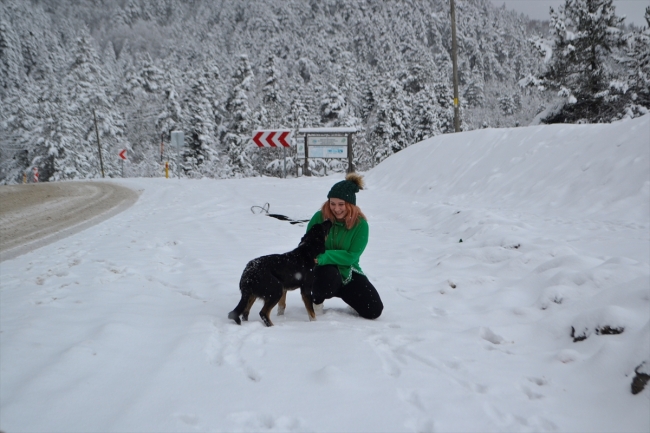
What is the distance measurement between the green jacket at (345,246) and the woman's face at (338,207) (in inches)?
5.0

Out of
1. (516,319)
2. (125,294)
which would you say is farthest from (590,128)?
(125,294)

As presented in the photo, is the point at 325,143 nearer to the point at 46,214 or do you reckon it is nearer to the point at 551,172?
the point at 46,214

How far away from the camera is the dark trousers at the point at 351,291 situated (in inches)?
160

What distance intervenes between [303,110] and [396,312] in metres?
41.8

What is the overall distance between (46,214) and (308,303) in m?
10.0

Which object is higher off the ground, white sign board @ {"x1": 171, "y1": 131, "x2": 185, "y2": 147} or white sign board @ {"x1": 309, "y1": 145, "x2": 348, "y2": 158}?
white sign board @ {"x1": 171, "y1": 131, "x2": 185, "y2": 147}

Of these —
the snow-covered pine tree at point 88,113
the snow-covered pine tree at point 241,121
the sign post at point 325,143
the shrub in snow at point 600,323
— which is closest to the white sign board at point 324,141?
the sign post at point 325,143

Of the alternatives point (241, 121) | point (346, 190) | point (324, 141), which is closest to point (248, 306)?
point (346, 190)

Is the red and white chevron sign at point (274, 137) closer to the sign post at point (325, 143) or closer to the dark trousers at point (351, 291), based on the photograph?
the sign post at point (325, 143)

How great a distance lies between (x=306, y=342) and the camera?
326 centimetres

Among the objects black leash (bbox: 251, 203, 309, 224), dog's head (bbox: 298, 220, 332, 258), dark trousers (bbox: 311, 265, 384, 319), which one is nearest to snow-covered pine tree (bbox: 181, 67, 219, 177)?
black leash (bbox: 251, 203, 309, 224)

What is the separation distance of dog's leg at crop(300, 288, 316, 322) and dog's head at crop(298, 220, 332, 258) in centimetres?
36

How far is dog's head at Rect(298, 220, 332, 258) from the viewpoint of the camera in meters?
3.95

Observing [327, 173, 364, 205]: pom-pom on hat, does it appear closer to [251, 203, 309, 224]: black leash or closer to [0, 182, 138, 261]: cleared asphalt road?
[251, 203, 309, 224]: black leash
